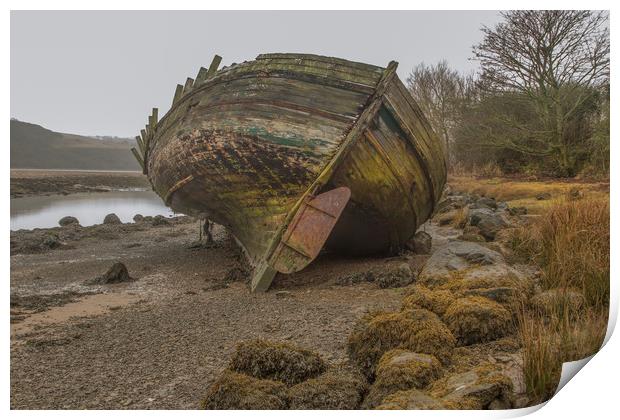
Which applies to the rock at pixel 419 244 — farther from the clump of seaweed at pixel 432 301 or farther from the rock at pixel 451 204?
the rock at pixel 451 204

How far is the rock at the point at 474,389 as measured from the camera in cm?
211

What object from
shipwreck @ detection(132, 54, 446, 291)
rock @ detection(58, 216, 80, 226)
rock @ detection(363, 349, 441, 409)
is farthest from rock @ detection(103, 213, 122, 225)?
rock @ detection(363, 349, 441, 409)

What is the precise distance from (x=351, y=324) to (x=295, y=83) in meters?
2.17

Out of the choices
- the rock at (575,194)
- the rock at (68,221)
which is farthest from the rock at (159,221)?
the rock at (575,194)

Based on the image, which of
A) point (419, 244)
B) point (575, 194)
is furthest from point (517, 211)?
point (575, 194)

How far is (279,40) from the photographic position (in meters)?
3.80

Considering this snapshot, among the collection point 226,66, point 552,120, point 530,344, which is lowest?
point 530,344

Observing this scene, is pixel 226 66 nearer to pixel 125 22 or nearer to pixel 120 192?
pixel 125 22

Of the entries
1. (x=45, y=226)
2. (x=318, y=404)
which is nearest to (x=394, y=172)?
(x=318, y=404)

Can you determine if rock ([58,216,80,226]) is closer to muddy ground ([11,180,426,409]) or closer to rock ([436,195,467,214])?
muddy ground ([11,180,426,409])

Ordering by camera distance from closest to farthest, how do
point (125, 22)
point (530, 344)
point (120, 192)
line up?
point (530, 344), point (125, 22), point (120, 192)

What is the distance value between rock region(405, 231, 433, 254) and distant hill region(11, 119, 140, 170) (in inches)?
141

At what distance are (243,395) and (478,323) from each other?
1.27 meters

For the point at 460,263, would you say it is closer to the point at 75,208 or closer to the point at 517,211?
the point at 517,211
